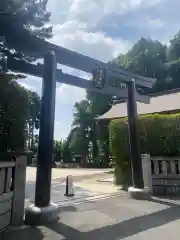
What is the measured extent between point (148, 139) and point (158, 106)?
7.37 m

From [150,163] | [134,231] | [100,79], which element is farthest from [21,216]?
[150,163]

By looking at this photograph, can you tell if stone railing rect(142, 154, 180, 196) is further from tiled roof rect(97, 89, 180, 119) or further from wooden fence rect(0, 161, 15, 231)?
tiled roof rect(97, 89, 180, 119)

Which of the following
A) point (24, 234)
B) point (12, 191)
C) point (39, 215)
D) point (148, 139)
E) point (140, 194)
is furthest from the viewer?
point (148, 139)

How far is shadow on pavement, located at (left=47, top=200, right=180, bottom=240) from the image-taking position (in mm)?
4398

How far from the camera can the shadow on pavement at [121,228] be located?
4398 millimetres

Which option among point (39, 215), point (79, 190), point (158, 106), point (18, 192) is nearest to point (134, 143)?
point (79, 190)

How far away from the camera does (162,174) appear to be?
917cm

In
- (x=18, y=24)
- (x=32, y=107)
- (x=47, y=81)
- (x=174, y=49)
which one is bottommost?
(x=47, y=81)

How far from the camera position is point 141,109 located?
55.9 feet

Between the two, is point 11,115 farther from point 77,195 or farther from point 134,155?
point 134,155

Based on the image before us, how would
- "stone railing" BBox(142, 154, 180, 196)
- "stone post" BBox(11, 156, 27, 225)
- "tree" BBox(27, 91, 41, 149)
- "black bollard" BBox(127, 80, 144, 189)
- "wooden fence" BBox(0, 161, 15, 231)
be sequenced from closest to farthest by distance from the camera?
"wooden fence" BBox(0, 161, 15, 231), "stone post" BBox(11, 156, 27, 225), "black bollard" BBox(127, 80, 144, 189), "stone railing" BBox(142, 154, 180, 196), "tree" BBox(27, 91, 41, 149)

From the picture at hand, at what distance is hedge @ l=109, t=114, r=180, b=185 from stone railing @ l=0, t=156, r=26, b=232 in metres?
5.85

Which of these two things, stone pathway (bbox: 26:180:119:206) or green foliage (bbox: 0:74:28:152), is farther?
green foliage (bbox: 0:74:28:152)

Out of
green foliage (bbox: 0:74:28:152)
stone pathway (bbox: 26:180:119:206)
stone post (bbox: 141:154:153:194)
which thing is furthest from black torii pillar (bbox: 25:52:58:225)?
stone post (bbox: 141:154:153:194)
